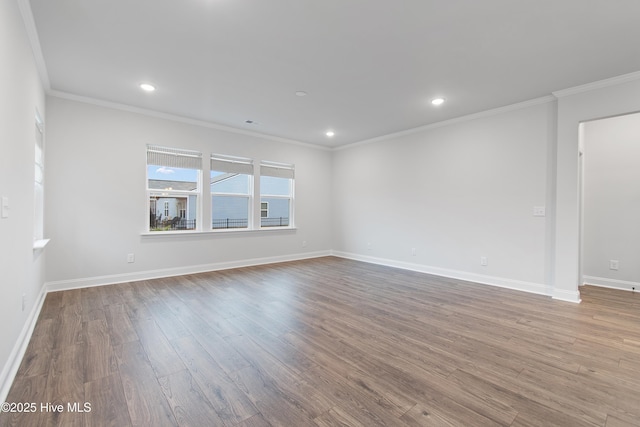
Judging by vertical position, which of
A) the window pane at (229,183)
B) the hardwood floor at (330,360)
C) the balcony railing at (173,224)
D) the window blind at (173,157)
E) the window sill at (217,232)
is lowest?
the hardwood floor at (330,360)

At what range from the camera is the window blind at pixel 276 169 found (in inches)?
229

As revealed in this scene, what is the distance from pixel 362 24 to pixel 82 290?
4593 millimetres

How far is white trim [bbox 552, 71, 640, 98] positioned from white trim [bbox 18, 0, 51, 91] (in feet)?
17.5

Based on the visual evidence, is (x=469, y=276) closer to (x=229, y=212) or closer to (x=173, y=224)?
(x=229, y=212)

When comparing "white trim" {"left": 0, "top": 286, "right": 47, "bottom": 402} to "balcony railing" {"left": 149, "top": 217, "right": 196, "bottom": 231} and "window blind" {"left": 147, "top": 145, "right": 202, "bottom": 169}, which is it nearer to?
"balcony railing" {"left": 149, "top": 217, "right": 196, "bottom": 231}

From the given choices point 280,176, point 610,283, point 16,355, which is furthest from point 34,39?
point 610,283

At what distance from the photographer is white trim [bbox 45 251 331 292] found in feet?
12.5

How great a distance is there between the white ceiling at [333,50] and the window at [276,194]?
1.88 m

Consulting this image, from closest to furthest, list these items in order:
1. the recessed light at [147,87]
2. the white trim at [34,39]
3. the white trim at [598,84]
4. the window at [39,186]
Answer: the white trim at [34,39]
the white trim at [598,84]
the window at [39,186]
the recessed light at [147,87]

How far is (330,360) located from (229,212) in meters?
3.93

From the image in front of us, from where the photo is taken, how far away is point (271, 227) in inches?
236

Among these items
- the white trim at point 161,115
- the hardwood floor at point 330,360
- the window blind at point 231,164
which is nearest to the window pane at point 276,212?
the window blind at point 231,164

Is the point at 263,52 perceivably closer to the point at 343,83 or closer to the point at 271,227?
the point at 343,83

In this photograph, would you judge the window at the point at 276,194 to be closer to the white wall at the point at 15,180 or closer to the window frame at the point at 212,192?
the window frame at the point at 212,192
